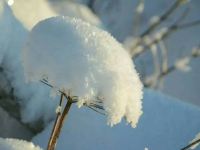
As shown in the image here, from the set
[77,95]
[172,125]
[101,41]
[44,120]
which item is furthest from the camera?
[44,120]

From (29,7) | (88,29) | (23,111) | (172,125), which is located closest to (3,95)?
(23,111)

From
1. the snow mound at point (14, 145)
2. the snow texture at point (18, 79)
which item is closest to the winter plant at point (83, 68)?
the snow mound at point (14, 145)

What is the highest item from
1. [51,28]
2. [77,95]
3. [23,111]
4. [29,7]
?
[29,7]

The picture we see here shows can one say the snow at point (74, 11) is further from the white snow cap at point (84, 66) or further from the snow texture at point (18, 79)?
the white snow cap at point (84, 66)

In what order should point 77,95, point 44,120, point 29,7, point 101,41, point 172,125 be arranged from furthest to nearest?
point 29,7
point 44,120
point 172,125
point 101,41
point 77,95

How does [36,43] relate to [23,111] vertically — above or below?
below

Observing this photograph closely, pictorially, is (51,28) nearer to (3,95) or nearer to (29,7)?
(3,95)

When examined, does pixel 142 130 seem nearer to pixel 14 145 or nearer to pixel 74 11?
pixel 14 145

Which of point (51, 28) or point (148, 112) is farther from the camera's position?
point (148, 112)
